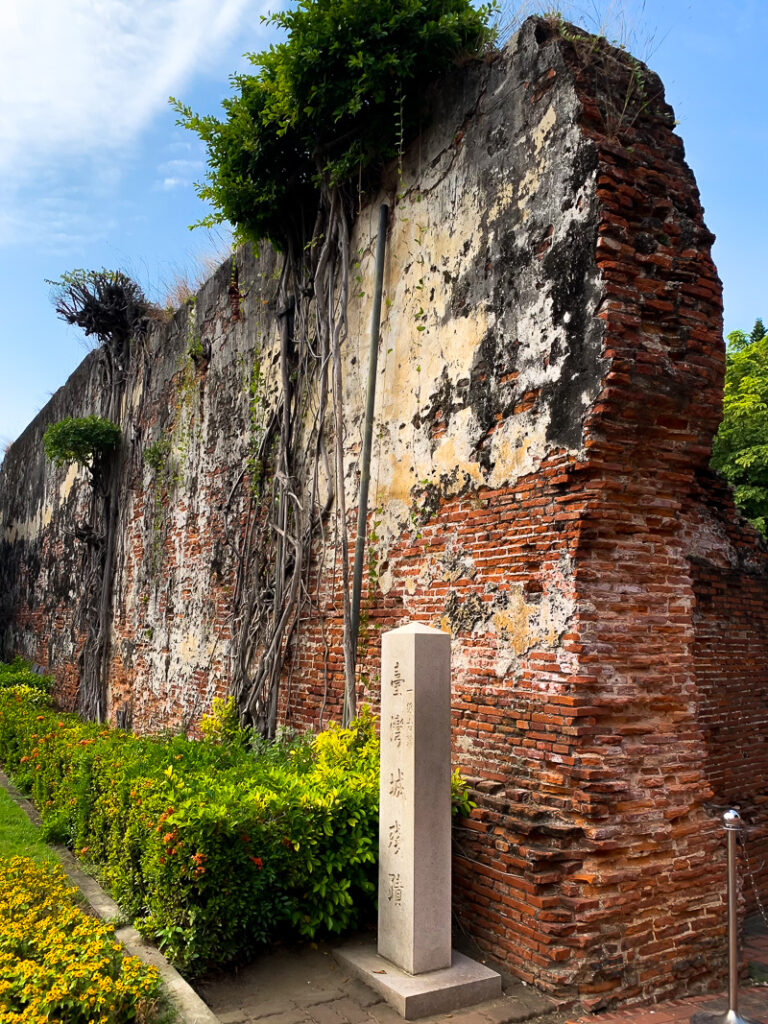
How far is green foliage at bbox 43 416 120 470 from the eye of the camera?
455 inches

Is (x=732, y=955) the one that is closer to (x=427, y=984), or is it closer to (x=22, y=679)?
(x=427, y=984)

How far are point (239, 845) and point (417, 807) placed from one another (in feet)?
2.69

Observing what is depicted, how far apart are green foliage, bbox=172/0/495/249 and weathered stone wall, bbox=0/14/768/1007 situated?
255mm

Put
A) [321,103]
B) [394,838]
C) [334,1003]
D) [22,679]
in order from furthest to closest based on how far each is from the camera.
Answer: [22,679]
[321,103]
[394,838]
[334,1003]

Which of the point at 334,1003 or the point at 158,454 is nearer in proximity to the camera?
the point at 334,1003

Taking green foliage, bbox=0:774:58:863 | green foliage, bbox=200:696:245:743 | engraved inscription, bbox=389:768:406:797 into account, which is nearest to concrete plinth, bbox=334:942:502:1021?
engraved inscription, bbox=389:768:406:797

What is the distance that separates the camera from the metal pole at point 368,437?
18.4 feet

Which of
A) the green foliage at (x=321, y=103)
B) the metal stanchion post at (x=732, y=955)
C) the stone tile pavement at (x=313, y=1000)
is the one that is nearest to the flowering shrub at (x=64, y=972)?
the stone tile pavement at (x=313, y=1000)

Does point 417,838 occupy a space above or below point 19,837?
above

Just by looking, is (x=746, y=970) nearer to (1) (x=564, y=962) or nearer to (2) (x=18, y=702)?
(1) (x=564, y=962)

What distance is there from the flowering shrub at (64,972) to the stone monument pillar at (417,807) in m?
1.04

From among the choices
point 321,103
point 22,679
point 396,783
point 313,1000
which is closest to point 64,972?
point 313,1000

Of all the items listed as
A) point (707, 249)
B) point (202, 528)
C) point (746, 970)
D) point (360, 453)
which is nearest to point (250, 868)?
point (746, 970)

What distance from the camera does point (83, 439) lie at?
11578 millimetres
